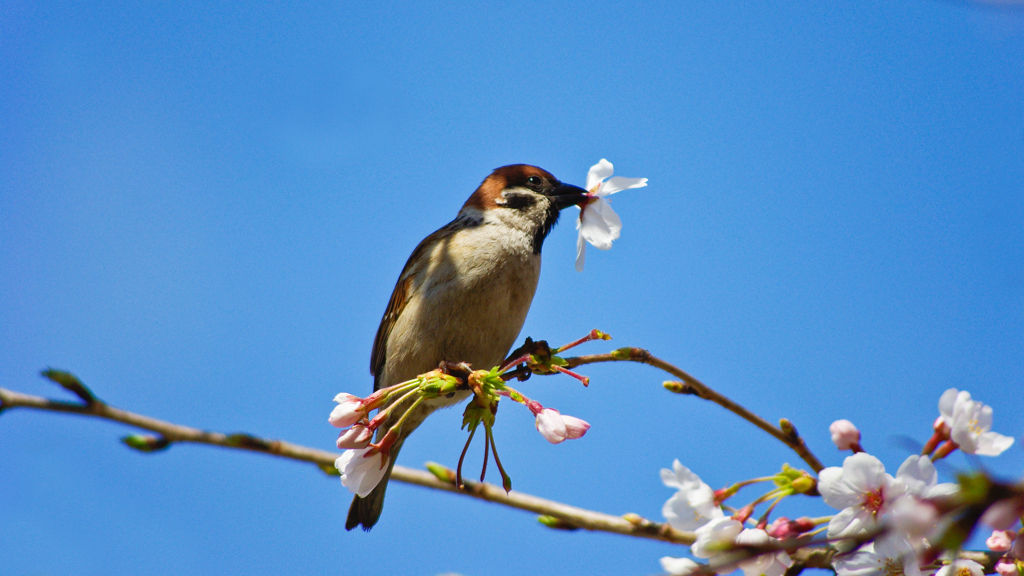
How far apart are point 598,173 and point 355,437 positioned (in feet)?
5.24

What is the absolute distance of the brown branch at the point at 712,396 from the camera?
7.66 feet

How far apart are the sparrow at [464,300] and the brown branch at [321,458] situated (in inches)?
42.3

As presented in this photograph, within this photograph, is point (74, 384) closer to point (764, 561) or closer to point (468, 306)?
point (764, 561)

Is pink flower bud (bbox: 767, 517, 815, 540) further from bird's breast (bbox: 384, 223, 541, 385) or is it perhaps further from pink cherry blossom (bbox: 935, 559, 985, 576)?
bird's breast (bbox: 384, 223, 541, 385)

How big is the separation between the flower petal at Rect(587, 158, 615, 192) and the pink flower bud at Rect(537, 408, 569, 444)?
124 centimetres

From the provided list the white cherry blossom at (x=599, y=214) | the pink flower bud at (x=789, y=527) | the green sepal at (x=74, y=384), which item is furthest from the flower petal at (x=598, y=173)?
the green sepal at (x=74, y=384)

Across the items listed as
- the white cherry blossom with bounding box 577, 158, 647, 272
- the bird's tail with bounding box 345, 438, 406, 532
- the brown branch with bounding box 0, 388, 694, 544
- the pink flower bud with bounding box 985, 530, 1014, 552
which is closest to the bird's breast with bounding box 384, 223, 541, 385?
the bird's tail with bounding box 345, 438, 406, 532

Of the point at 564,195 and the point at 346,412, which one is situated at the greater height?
the point at 564,195

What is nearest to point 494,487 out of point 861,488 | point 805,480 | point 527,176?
point 805,480

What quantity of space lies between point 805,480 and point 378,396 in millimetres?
1499

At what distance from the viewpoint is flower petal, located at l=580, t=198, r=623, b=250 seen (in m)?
3.10

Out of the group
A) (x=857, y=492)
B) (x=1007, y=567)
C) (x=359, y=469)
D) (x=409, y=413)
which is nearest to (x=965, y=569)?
(x=1007, y=567)

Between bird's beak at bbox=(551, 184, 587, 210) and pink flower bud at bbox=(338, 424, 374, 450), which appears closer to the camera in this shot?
pink flower bud at bbox=(338, 424, 374, 450)

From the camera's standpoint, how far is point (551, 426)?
2.29 metres
